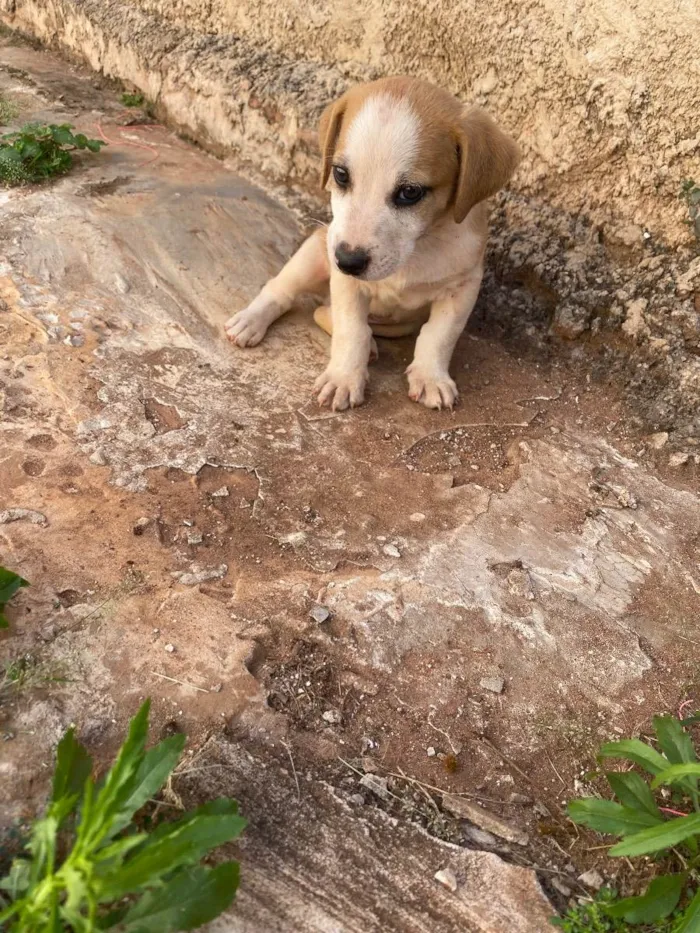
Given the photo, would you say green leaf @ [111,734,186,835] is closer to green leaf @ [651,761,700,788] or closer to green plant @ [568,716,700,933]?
green plant @ [568,716,700,933]

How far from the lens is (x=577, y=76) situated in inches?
151

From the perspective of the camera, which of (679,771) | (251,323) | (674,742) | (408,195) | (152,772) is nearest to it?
(152,772)

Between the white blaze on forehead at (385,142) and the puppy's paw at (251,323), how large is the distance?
976 mm

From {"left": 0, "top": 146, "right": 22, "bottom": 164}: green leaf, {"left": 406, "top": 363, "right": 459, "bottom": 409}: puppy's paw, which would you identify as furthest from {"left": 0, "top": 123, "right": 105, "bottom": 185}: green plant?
{"left": 406, "top": 363, "right": 459, "bottom": 409}: puppy's paw

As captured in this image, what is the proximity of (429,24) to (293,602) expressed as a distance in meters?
3.55

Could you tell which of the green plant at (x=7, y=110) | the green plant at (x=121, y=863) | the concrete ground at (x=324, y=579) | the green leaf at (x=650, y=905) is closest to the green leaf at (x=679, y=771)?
the green leaf at (x=650, y=905)

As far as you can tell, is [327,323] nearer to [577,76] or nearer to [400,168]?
[400,168]

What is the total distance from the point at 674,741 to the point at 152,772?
1.36 metres

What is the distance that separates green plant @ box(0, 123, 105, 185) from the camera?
14.2 ft

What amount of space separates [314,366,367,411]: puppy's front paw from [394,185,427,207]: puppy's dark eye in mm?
779

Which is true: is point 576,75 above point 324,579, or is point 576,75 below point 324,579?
above

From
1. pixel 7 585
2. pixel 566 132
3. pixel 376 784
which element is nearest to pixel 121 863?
pixel 376 784

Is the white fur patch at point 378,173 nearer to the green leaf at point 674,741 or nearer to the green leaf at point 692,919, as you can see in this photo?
the green leaf at point 674,741

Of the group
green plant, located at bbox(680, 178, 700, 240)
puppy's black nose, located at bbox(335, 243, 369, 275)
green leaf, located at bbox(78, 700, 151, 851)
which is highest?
green plant, located at bbox(680, 178, 700, 240)
